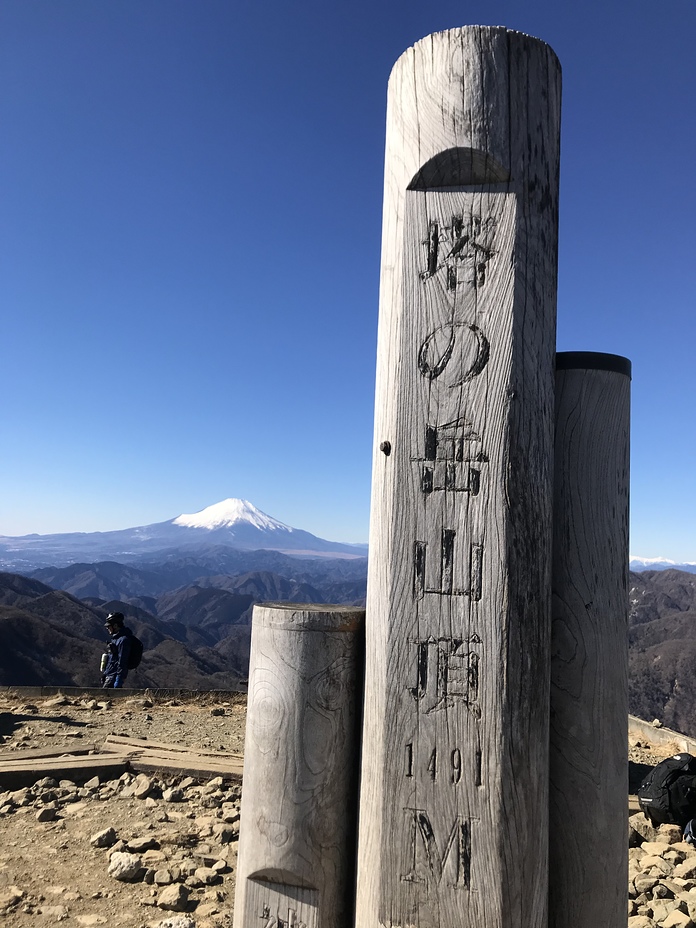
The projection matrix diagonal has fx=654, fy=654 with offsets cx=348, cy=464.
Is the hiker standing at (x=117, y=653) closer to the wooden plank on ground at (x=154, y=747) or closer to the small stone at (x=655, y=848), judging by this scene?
the wooden plank on ground at (x=154, y=747)

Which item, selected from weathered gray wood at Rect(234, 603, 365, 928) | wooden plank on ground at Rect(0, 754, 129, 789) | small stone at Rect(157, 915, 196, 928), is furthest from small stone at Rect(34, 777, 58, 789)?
weathered gray wood at Rect(234, 603, 365, 928)

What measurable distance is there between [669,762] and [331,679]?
4.92m

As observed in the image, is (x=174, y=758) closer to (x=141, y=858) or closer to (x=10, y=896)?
(x=141, y=858)

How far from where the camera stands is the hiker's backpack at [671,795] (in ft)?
17.6

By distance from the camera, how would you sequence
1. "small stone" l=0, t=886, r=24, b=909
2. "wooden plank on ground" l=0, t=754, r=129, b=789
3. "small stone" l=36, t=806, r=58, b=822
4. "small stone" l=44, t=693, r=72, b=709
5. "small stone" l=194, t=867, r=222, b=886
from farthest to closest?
"small stone" l=44, t=693, r=72, b=709, "wooden plank on ground" l=0, t=754, r=129, b=789, "small stone" l=36, t=806, r=58, b=822, "small stone" l=194, t=867, r=222, b=886, "small stone" l=0, t=886, r=24, b=909

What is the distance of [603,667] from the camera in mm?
2260

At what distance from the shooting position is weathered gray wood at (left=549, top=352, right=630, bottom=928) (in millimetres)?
2199

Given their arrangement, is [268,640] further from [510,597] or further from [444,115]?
[444,115]

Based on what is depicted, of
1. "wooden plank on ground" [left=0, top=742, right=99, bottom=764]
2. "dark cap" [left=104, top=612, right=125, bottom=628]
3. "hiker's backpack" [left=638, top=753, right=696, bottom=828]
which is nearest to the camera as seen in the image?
"hiker's backpack" [left=638, top=753, right=696, bottom=828]

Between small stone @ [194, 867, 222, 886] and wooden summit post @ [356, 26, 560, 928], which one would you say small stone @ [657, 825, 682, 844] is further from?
wooden summit post @ [356, 26, 560, 928]

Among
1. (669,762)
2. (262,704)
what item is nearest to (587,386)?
(262,704)

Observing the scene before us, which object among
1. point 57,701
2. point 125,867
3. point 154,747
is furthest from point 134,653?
point 125,867

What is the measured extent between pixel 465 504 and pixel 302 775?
A: 1067 mm

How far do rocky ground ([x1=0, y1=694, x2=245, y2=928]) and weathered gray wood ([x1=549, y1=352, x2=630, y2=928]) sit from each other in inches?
89.1
